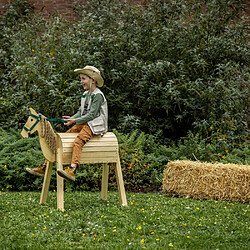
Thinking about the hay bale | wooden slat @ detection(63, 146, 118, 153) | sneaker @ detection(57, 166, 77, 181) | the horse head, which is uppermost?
the horse head

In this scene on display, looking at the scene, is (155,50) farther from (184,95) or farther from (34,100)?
(34,100)

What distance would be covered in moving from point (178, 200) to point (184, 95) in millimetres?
3056

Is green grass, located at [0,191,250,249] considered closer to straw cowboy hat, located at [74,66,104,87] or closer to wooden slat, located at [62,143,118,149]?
wooden slat, located at [62,143,118,149]

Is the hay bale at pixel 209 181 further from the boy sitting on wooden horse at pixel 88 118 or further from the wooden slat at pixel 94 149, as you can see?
the boy sitting on wooden horse at pixel 88 118

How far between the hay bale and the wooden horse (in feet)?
4.29

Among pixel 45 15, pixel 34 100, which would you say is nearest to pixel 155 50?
pixel 34 100

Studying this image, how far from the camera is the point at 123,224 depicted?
463cm

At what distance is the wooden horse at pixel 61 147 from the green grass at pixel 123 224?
36cm

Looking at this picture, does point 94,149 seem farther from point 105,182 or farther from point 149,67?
point 149,67

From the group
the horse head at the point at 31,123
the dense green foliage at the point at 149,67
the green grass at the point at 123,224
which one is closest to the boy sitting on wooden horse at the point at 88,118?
the horse head at the point at 31,123

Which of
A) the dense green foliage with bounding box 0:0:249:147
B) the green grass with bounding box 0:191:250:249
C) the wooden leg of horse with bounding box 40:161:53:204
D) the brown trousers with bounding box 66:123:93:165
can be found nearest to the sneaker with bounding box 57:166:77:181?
the brown trousers with bounding box 66:123:93:165

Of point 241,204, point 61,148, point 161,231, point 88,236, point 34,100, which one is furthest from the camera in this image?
point 34,100

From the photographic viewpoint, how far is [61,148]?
516 centimetres

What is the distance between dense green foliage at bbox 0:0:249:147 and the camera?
815 centimetres
